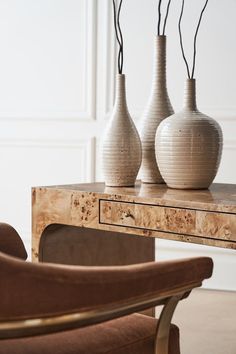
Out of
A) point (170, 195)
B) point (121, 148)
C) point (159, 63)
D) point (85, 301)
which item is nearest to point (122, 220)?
point (170, 195)

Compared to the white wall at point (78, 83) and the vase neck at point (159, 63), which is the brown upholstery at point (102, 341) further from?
the white wall at point (78, 83)

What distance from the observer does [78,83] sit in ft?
13.0

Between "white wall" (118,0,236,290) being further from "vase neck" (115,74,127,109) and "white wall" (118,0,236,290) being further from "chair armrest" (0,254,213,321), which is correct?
"chair armrest" (0,254,213,321)

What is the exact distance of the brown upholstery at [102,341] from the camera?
134 centimetres

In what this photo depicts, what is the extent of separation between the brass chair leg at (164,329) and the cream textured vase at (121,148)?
82 cm

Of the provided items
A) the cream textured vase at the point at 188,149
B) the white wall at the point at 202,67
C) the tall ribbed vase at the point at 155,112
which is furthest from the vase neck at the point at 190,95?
the white wall at the point at 202,67

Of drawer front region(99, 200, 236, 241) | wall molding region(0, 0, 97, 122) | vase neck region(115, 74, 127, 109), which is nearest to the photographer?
drawer front region(99, 200, 236, 241)

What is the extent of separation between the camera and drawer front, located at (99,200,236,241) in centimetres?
172

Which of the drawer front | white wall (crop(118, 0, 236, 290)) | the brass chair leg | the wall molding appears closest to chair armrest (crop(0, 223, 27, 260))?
the drawer front

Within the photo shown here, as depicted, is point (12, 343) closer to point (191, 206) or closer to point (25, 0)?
point (191, 206)

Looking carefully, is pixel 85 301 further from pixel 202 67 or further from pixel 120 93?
pixel 202 67

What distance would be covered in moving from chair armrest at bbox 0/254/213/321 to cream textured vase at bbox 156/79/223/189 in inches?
32.5

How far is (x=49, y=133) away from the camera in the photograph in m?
4.00

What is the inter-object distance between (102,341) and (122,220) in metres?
0.59
